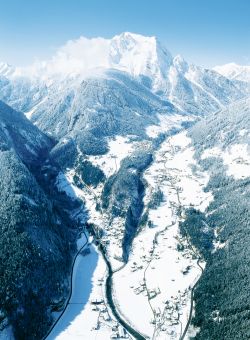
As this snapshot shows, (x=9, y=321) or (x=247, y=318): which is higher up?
(x=9, y=321)

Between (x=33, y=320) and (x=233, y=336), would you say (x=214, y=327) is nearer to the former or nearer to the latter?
(x=233, y=336)

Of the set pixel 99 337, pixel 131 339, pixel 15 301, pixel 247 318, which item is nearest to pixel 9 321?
pixel 15 301

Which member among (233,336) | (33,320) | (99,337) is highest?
(33,320)

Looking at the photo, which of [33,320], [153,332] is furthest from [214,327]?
[33,320]

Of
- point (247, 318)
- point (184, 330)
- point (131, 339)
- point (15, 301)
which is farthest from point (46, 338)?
point (247, 318)

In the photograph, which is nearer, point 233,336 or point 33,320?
point 233,336

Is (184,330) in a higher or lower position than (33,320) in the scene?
lower

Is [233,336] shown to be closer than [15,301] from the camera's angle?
Yes

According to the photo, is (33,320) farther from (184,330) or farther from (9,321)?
(184,330)
